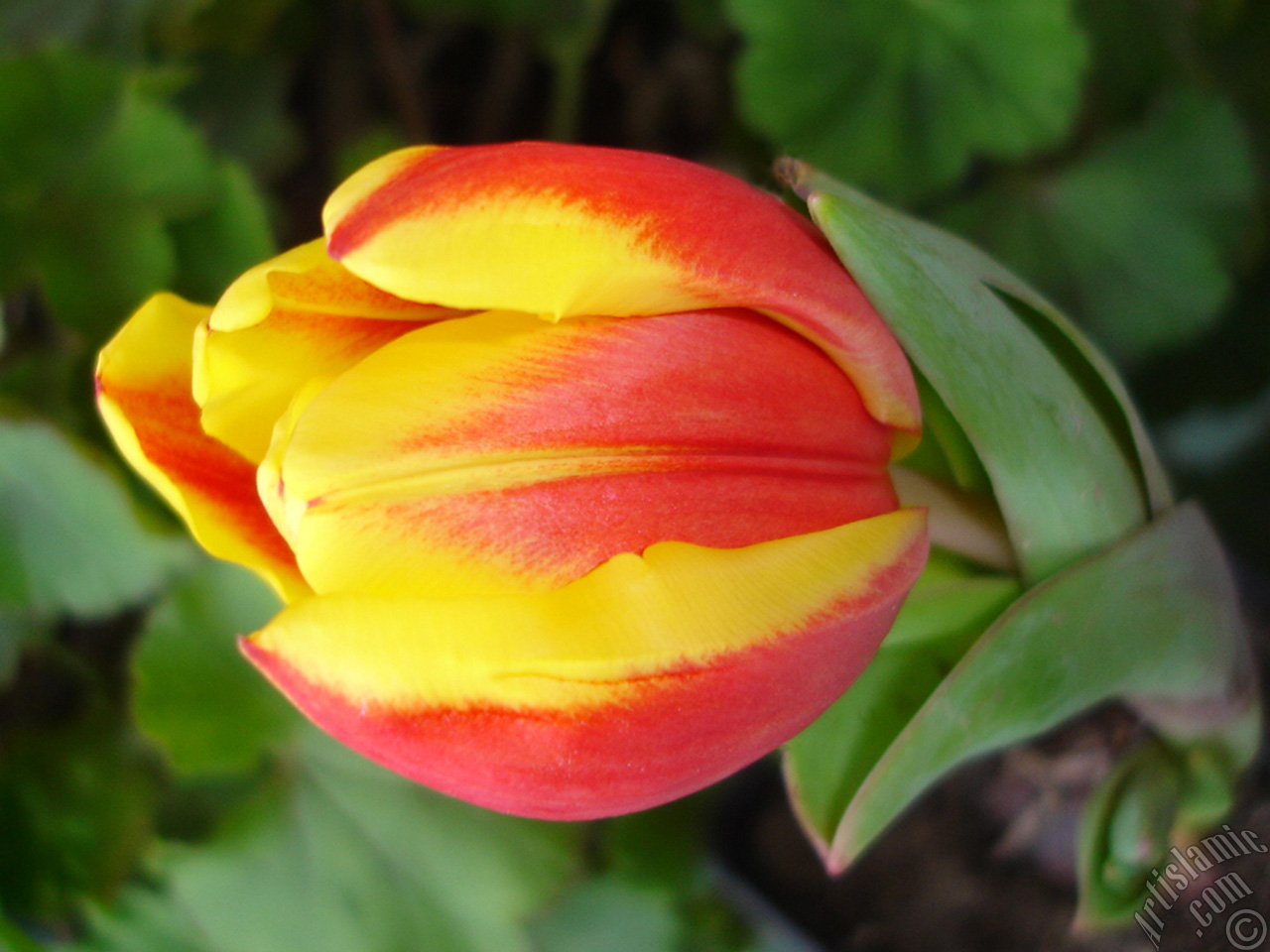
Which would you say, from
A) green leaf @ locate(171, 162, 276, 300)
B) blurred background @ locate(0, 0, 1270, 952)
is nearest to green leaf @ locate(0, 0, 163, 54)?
blurred background @ locate(0, 0, 1270, 952)

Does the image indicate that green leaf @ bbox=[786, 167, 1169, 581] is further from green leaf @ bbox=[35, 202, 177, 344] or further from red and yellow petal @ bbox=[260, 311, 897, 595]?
green leaf @ bbox=[35, 202, 177, 344]

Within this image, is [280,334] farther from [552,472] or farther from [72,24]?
[72,24]

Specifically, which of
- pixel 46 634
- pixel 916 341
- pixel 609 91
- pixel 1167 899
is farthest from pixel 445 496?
pixel 609 91

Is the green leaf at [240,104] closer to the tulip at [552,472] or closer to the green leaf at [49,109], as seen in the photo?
the green leaf at [49,109]

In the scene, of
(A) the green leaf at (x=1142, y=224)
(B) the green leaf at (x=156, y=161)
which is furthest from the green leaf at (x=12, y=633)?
(A) the green leaf at (x=1142, y=224)

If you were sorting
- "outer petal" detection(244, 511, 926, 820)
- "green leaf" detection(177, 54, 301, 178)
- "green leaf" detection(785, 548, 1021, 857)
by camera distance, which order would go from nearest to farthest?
"outer petal" detection(244, 511, 926, 820) → "green leaf" detection(785, 548, 1021, 857) → "green leaf" detection(177, 54, 301, 178)

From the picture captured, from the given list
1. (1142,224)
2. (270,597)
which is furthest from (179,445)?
(1142,224)
